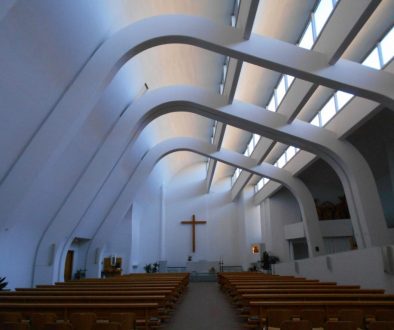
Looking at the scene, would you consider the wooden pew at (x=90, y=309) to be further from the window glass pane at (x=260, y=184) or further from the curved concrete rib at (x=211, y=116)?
the window glass pane at (x=260, y=184)

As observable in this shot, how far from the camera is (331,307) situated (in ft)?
15.7

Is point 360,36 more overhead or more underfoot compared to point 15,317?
more overhead

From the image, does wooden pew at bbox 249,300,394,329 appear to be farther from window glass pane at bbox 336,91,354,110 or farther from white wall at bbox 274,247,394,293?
window glass pane at bbox 336,91,354,110

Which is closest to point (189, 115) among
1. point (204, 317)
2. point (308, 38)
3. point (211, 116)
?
point (211, 116)

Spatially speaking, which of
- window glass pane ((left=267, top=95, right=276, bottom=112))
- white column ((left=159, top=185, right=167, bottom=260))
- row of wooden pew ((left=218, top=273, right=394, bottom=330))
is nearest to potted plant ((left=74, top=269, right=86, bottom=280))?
white column ((left=159, top=185, right=167, bottom=260))

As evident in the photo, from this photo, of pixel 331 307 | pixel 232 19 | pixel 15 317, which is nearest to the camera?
pixel 15 317

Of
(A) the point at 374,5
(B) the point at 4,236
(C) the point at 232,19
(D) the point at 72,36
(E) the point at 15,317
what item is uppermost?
(C) the point at 232,19

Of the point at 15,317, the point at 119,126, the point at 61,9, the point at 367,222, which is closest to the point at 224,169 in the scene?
the point at 119,126

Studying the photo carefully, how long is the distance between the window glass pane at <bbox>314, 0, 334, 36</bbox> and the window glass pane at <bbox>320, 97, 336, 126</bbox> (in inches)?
102

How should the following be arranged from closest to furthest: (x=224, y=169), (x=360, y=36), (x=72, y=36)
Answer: (x=72, y=36) < (x=360, y=36) < (x=224, y=169)

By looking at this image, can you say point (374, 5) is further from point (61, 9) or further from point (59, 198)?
point (59, 198)

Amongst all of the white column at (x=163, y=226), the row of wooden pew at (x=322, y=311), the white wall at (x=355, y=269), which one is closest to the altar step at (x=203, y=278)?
the white column at (x=163, y=226)

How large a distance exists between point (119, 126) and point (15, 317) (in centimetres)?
738

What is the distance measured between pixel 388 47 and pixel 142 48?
17.7 ft
